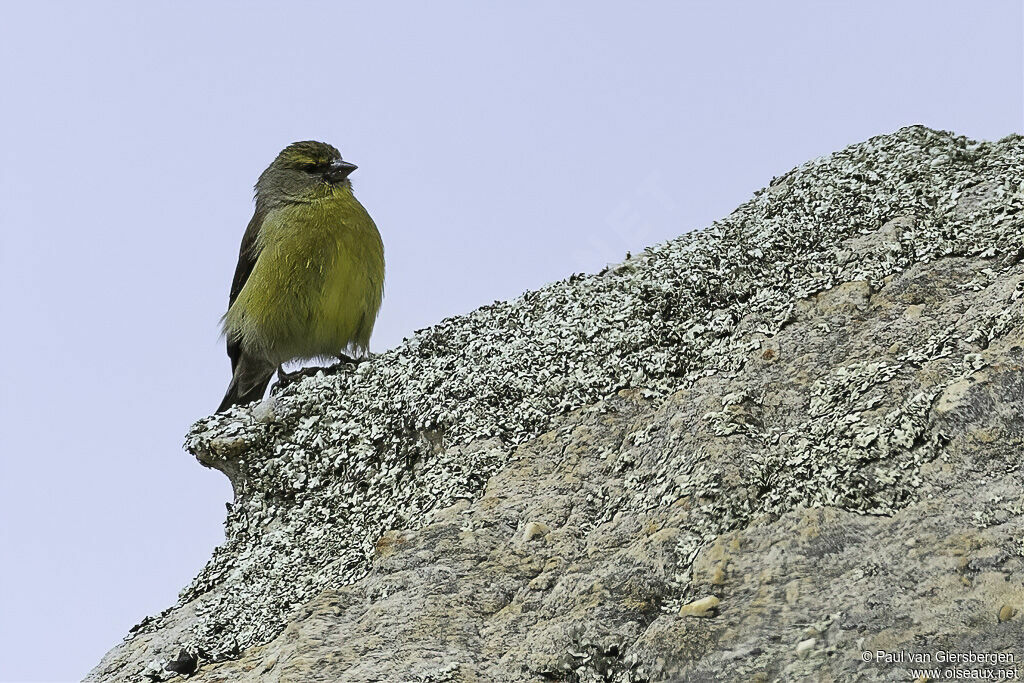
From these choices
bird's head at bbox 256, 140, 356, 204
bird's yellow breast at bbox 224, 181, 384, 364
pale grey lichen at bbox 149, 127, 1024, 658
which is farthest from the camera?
bird's head at bbox 256, 140, 356, 204

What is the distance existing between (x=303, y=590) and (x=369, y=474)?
0.49 m

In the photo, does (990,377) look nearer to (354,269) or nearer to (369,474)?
(369,474)

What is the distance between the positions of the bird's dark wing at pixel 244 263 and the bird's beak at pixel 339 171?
43 cm

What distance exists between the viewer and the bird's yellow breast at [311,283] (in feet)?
17.5

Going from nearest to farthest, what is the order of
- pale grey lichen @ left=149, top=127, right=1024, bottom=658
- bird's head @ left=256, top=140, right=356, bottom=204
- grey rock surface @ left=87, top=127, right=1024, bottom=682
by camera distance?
grey rock surface @ left=87, top=127, right=1024, bottom=682, pale grey lichen @ left=149, top=127, right=1024, bottom=658, bird's head @ left=256, top=140, right=356, bottom=204

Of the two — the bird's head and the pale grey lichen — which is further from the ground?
the bird's head

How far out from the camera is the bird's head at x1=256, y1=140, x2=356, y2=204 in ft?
18.6

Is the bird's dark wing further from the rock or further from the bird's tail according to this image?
the rock

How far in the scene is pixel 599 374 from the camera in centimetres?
319

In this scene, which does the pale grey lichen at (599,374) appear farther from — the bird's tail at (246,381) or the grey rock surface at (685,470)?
the bird's tail at (246,381)

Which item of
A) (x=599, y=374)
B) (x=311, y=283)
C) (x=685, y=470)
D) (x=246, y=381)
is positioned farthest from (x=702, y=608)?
(x=246, y=381)

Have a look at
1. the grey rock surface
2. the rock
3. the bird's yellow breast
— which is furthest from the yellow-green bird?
the rock

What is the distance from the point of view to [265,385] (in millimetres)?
5816

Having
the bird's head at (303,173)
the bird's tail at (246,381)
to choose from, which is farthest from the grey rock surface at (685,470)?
the bird's head at (303,173)
